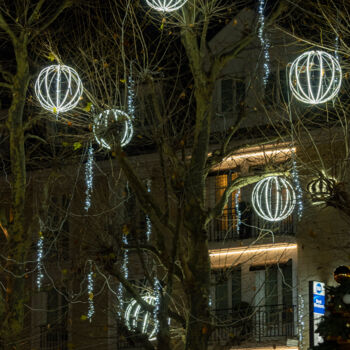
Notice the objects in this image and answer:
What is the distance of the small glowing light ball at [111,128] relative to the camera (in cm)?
2000

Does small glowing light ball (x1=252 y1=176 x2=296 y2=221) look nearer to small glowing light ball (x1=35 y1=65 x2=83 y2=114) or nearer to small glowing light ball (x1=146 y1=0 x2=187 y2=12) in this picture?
small glowing light ball (x1=146 y1=0 x2=187 y2=12)

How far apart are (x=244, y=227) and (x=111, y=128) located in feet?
34.7

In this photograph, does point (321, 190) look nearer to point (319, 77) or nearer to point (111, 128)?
point (319, 77)

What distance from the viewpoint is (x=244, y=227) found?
29.8m

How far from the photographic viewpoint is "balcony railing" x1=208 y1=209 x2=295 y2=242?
28625 millimetres

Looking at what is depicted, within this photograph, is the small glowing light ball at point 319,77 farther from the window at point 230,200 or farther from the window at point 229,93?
the window at point 230,200

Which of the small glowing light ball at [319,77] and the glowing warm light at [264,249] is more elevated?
the small glowing light ball at [319,77]

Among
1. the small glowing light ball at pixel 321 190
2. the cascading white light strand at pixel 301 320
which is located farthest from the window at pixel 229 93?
the small glowing light ball at pixel 321 190

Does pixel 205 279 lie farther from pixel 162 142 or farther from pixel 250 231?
pixel 250 231

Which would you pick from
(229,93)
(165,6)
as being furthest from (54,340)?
(165,6)

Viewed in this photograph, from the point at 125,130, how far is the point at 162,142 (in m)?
0.74

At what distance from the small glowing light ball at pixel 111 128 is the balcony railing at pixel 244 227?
7980 mm

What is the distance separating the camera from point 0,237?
3366 cm

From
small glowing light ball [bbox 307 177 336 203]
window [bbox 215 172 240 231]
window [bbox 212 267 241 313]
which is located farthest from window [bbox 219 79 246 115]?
small glowing light ball [bbox 307 177 336 203]
